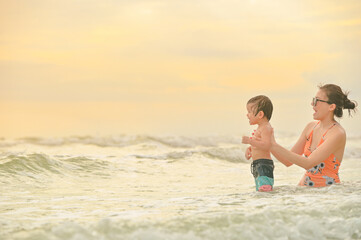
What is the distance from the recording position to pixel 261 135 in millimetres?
5398

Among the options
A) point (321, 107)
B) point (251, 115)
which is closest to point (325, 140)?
point (321, 107)

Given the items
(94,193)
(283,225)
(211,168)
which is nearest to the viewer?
(283,225)

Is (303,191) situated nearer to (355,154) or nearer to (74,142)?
(355,154)

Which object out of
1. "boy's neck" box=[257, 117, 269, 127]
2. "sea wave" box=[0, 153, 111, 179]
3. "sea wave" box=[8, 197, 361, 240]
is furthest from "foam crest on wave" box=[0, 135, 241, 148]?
"sea wave" box=[8, 197, 361, 240]

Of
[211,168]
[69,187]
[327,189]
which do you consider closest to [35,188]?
[69,187]

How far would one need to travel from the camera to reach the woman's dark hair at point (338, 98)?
5.69m

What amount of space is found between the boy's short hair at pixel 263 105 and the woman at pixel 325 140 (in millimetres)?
477

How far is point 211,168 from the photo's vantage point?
1288cm

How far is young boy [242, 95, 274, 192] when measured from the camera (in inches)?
215

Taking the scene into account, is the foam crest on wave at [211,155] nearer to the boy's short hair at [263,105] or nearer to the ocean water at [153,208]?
the ocean water at [153,208]

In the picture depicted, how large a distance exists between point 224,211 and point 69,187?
13.8ft

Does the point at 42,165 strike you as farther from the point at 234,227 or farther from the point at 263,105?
the point at 234,227

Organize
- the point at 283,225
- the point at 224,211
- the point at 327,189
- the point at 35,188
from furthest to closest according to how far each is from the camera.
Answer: the point at 35,188 → the point at 327,189 → the point at 224,211 → the point at 283,225

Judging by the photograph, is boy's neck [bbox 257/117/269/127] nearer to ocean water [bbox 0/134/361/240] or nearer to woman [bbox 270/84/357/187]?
woman [bbox 270/84/357/187]
